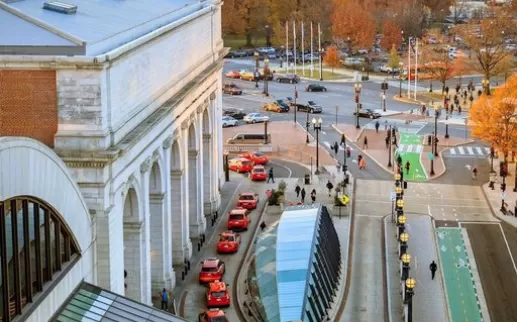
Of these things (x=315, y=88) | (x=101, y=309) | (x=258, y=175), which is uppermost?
(x=101, y=309)

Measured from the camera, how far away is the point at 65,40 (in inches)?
1779

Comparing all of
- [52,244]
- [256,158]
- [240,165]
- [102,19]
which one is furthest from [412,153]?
[52,244]

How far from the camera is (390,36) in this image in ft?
547

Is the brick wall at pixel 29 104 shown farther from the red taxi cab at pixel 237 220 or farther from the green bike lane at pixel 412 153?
the green bike lane at pixel 412 153

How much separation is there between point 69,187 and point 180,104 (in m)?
Answer: 20.7

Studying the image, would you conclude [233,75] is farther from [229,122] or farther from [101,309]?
[101,309]

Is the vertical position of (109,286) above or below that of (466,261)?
above

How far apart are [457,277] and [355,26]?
106 metres

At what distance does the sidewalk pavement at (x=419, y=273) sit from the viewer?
56.5 m

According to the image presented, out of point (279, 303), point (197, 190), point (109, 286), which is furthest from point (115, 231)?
point (197, 190)

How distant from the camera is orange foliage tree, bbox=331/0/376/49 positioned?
6403 inches

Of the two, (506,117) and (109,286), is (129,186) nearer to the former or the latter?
(109,286)

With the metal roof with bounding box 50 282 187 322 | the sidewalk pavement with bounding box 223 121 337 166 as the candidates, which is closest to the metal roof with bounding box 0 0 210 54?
the metal roof with bounding box 50 282 187 322

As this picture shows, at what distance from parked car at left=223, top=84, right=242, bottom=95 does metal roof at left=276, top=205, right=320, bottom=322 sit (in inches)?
2690
